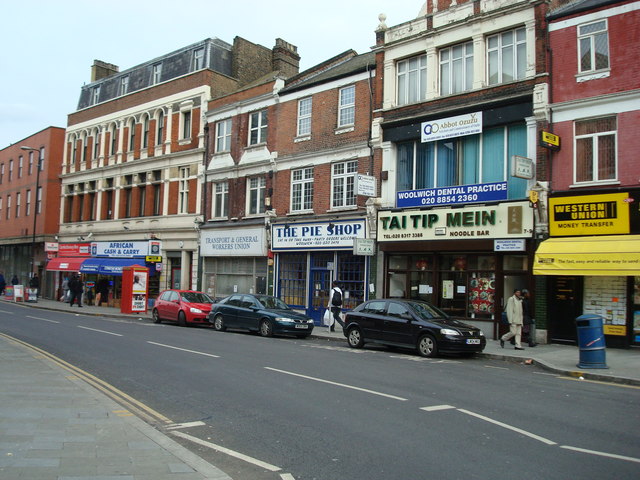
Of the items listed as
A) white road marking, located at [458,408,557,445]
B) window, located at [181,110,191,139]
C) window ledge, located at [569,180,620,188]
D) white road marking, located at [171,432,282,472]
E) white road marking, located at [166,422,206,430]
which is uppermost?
window, located at [181,110,191,139]

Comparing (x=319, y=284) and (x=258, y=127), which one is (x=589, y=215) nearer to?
(x=319, y=284)

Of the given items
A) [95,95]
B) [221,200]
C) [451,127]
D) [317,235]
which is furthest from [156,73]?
[451,127]

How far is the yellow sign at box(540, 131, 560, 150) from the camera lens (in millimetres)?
16828

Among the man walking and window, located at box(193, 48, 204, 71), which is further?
window, located at box(193, 48, 204, 71)

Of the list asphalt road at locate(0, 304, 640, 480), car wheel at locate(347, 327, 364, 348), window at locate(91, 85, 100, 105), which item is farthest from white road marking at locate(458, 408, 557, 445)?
window at locate(91, 85, 100, 105)

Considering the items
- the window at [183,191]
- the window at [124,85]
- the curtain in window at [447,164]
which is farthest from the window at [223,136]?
the curtain in window at [447,164]

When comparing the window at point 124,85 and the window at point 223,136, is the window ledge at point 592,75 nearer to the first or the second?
the window at point 223,136

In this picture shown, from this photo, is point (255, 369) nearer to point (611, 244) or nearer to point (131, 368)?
point (131, 368)

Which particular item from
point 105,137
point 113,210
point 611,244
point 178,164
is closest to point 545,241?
point 611,244

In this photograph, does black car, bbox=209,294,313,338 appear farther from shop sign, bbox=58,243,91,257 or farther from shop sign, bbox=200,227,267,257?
shop sign, bbox=58,243,91,257

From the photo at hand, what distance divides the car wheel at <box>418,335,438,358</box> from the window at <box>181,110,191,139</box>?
22821 mm

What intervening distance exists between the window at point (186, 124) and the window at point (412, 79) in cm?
1530

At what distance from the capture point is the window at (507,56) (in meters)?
18.8

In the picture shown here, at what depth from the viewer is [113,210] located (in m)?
38.4
